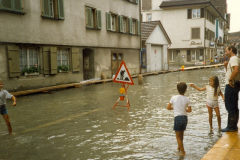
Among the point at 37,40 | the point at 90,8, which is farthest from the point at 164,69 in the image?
the point at 37,40

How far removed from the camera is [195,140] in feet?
18.9

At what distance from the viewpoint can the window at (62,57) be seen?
18039 millimetres

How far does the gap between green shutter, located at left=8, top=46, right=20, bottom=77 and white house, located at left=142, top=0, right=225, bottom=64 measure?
124ft

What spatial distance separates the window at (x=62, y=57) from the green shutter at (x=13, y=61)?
12.2ft

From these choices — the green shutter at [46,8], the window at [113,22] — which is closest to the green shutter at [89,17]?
the window at [113,22]

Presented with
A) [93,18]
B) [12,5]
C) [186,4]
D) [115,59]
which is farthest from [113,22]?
[186,4]

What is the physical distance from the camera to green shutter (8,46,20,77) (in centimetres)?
1411

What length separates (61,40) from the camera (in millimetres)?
17672

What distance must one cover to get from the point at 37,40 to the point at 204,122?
11.2 metres

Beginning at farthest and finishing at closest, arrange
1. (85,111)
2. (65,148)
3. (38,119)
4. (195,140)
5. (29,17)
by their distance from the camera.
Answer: (29,17), (85,111), (38,119), (195,140), (65,148)

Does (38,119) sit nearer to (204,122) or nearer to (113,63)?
(204,122)

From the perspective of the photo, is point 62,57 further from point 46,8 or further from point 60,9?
point 46,8

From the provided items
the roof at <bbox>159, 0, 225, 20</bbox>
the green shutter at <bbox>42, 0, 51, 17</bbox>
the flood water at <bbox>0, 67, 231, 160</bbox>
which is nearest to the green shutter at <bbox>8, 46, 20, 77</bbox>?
the green shutter at <bbox>42, 0, 51, 17</bbox>

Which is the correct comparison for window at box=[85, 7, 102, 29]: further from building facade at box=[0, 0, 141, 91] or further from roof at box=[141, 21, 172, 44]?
roof at box=[141, 21, 172, 44]
